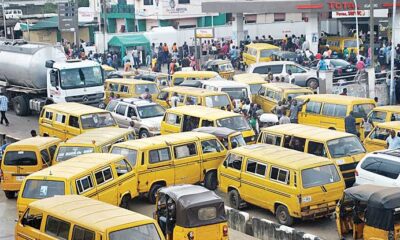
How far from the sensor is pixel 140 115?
1076 inches

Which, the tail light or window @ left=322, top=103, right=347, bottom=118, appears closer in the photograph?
the tail light

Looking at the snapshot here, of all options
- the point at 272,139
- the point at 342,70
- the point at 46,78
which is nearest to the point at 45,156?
the point at 272,139

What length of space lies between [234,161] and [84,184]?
367 centimetres

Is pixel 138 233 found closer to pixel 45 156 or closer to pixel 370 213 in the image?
pixel 370 213

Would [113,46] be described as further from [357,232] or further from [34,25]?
[357,232]

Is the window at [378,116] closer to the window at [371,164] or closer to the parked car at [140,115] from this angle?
the window at [371,164]

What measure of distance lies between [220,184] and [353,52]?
28304 millimetres

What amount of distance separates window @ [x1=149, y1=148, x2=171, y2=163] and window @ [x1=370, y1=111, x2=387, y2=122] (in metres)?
7.45

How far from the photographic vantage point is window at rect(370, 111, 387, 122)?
23.7 m

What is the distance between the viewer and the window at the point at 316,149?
19.4m

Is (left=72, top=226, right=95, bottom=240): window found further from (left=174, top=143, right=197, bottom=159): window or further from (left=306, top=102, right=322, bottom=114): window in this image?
(left=306, top=102, right=322, bottom=114): window

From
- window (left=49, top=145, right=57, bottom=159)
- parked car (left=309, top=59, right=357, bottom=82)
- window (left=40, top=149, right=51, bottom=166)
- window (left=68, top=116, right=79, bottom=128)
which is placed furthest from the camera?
parked car (left=309, top=59, right=357, bottom=82)

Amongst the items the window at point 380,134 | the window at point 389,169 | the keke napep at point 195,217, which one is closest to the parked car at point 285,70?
the window at point 380,134

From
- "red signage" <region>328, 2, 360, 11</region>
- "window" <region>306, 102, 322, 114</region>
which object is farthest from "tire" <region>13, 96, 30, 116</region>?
"red signage" <region>328, 2, 360, 11</region>
